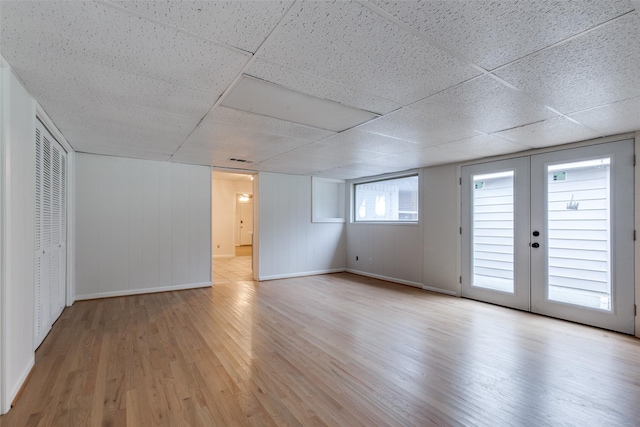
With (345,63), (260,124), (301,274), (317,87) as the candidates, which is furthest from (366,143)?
(301,274)

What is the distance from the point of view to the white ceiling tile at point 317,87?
1.96 metres

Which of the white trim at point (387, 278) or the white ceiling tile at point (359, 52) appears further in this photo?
the white trim at point (387, 278)

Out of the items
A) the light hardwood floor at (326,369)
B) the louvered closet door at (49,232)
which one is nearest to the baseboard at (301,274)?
the light hardwood floor at (326,369)

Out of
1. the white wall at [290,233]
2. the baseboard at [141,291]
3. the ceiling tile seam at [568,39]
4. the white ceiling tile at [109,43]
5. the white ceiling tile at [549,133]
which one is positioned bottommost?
the baseboard at [141,291]

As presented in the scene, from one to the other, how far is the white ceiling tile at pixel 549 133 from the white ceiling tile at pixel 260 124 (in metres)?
2.05

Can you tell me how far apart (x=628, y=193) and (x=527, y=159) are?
1094 mm

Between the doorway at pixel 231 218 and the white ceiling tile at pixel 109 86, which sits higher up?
the white ceiling tile at pixel 109 86

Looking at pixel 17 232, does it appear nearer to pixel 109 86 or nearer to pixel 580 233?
pixel 109 86

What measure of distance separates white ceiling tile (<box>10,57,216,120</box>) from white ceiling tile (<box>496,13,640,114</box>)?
2306 mm

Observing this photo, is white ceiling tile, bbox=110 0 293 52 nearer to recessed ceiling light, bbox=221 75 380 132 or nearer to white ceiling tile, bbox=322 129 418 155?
recessed ceiling light, bbox=221 75 380 132

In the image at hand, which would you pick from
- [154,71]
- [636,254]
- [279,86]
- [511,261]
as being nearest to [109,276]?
[154,71]

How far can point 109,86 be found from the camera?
7.22 feet

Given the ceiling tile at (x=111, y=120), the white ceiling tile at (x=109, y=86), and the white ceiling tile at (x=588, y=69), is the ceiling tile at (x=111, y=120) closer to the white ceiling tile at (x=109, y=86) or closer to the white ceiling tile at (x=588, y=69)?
the white ceiling tile at (x=109, y=86)

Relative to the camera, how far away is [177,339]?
3.02m
